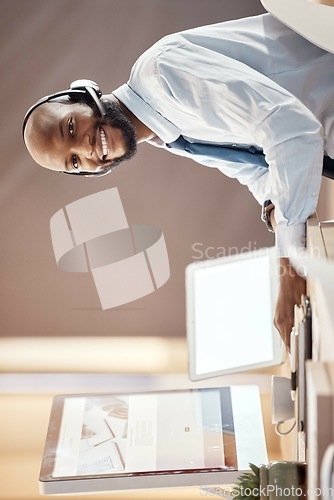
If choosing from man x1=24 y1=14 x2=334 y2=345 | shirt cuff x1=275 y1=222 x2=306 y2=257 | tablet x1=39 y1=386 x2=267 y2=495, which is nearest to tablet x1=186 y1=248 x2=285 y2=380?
tablet x1=39 y1=386 x2=267 y2=495

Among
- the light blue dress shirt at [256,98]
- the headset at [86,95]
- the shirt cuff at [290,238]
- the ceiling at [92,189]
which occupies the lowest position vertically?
the shirt cuff at [290,238]

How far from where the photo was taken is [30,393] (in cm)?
298

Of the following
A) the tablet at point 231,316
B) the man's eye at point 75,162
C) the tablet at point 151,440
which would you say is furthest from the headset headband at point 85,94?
the tablet at point 151,440

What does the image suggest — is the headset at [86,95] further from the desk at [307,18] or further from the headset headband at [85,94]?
the desk at [307,18]

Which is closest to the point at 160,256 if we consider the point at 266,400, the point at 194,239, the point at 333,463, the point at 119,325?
the point at 194,239

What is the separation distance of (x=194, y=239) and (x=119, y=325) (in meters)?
0.48

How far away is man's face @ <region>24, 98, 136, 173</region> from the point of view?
1518 millimetres

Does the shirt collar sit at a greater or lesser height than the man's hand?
greater

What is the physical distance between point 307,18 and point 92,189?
1.74m

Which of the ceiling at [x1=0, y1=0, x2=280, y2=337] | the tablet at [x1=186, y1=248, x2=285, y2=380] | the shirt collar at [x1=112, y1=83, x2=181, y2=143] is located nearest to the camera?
the shirt collar at [x1=112, y1=83, x2=181, y2=143]

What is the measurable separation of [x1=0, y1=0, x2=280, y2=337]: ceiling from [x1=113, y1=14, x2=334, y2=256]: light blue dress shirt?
1444 mm

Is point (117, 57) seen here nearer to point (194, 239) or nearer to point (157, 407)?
point (194, 239)

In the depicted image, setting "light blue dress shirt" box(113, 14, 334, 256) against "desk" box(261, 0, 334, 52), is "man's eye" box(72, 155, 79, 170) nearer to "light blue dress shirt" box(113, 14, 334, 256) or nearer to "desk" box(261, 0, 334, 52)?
"light blue dress shirt" box(113, 14, 334, 256)

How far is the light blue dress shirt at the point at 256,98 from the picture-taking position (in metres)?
1.12
